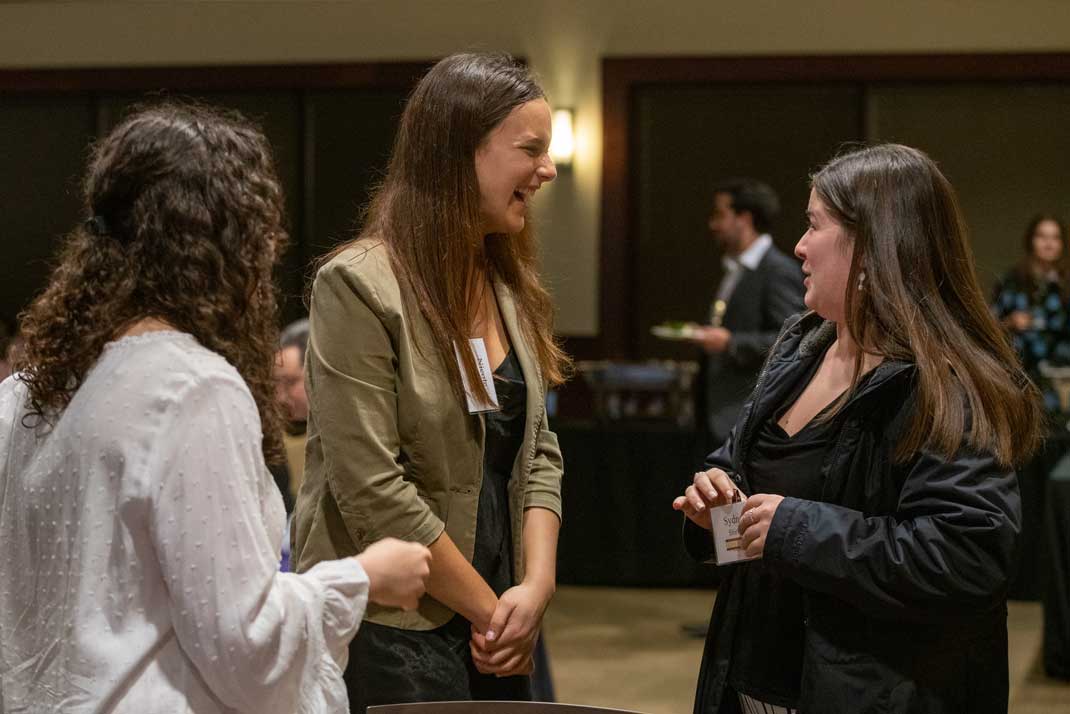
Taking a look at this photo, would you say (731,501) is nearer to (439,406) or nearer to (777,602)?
(777,602)

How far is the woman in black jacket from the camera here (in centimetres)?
162

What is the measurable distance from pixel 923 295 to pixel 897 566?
36 cm

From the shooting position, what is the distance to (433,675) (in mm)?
1791

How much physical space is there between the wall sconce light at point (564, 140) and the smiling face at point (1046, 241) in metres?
2.36

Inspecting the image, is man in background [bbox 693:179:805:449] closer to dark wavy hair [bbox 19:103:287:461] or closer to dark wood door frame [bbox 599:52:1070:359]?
dark wood door frame [bbox 599:52:1070:359]

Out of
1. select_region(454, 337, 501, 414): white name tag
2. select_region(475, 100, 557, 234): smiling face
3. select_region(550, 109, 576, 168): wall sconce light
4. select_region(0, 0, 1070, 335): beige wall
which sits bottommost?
select_region(454, 337, 501, 414): white name tag

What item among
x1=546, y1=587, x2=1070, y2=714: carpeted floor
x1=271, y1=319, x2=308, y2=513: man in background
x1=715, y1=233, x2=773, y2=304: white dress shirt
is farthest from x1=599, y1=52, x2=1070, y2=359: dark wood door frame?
x1=271, y1=319, x2=308, y2=513: man in background

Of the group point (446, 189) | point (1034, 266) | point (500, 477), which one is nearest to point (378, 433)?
point (500, 477)

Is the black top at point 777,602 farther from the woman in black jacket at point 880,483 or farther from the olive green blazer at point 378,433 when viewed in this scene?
the olive green blazer at point 378,433

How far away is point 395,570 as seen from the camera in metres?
1.38

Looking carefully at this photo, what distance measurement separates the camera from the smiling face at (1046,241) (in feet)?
20.3

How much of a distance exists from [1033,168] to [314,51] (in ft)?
12.7

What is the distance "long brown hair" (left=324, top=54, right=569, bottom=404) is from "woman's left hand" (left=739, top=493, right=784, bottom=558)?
1.29ft

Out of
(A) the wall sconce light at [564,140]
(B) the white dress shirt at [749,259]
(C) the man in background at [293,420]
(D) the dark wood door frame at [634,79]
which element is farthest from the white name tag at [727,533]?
(A) the wall sconce light at [564,140]
